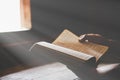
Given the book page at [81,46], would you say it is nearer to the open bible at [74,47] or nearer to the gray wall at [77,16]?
the open bible at [74,47]

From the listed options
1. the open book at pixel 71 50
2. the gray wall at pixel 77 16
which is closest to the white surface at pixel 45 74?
the open book at pixel 71 50

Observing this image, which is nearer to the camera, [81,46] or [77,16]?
[81,46]

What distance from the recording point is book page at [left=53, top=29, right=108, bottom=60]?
782 mm

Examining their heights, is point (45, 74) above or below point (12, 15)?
below

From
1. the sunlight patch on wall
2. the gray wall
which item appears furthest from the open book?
the sunlight patch on wall

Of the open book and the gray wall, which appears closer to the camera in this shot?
the open book

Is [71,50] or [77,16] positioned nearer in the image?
[71,50]

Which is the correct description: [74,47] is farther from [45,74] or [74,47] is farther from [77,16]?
[77,16]

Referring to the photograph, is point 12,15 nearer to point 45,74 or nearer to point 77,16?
point 77,16

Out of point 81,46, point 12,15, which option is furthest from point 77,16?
point 81,46

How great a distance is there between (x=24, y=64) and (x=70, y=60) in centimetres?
46

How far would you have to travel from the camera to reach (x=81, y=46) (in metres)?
0.83

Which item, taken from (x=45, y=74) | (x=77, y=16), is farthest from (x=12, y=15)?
(x=45, y=74)

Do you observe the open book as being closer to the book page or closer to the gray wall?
the book page
